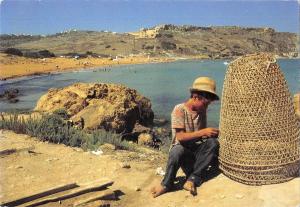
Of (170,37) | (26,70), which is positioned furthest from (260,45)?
(26,70)

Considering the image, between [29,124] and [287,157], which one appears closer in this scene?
[287,157]

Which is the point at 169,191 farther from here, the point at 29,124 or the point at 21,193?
the point at 29,124

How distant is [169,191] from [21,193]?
1.88 meters

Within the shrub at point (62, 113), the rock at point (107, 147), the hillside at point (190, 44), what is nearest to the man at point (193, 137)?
the rock at point (107, 147)

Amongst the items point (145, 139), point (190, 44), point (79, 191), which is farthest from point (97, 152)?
point (190, 44)

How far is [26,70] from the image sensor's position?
4075 centimetres

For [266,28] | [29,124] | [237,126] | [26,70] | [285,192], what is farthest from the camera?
[266,28]

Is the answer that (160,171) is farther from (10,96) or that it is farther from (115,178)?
(10,96)

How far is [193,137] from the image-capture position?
626 centimetres

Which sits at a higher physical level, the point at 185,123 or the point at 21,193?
the point at 185,123

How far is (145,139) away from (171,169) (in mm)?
5821

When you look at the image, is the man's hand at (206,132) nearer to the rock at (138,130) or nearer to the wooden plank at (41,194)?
the wooden plank at (41,194)

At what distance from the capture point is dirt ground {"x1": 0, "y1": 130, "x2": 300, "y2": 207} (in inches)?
234

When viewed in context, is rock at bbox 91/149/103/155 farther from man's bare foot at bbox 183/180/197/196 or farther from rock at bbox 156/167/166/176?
man's bare foot at bbox 183/180/197/196
